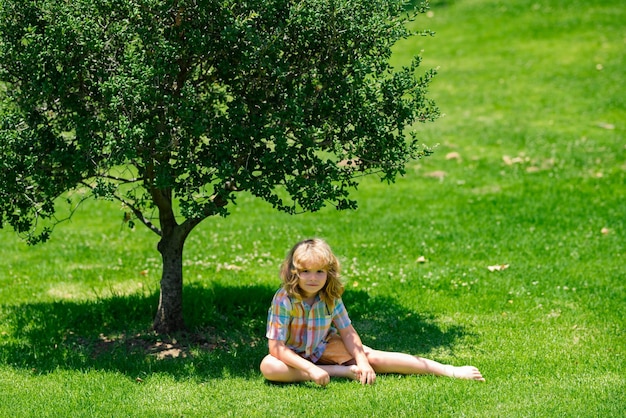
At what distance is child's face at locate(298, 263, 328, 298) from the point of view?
20.8 ft

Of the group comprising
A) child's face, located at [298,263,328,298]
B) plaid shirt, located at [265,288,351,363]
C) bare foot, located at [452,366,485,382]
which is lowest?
bare foot, located at [452,366,485,382]

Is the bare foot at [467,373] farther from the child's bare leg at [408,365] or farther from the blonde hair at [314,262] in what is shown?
the blonde hair at [314,262]

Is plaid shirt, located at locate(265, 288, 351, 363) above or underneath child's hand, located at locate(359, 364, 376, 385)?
above

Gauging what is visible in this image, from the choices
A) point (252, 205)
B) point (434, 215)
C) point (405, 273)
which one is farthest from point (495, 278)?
point (252, 205)

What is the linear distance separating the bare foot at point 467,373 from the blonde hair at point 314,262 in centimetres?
111

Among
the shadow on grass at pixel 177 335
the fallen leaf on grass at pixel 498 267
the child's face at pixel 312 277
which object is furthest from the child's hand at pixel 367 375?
the fallen leaf on grass at pixel 498 267

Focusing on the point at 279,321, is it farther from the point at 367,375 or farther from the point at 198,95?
the point at 198,95

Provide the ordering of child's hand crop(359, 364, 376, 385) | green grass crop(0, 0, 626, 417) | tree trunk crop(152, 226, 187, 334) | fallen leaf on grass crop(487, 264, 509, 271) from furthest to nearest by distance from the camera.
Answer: fallen leaf on grass crop(487, 264, 509, 271) → tree trunk crop(152, 226, 187, 334) → child's hand crop(359, 364, 376, 385) → green grass crop(0, 0, 626, 417)

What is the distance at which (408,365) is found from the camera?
6.51m

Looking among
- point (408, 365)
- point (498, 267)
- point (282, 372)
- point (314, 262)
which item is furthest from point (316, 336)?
point (498, 267)

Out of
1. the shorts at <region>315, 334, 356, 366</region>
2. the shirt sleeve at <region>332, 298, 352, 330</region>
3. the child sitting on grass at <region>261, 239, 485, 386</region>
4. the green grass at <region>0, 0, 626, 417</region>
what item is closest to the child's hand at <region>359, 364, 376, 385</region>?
the child sitting on grass at <region>261, 239, 485, 386</region>

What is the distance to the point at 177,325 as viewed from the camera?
25.0 ft

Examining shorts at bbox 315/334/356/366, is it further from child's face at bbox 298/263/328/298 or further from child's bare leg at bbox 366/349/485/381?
child's face at bbox 298/263/328/298

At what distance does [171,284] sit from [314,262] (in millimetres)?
1778
